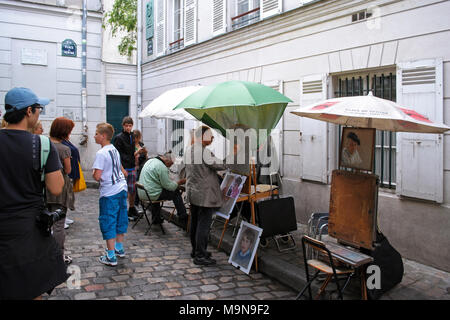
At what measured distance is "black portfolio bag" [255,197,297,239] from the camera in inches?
206

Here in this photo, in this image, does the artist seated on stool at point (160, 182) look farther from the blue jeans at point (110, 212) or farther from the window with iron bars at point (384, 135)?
the window with iron bars at point (384, 135)

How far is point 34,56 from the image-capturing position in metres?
12.0

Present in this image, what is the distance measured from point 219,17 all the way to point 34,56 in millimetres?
6262

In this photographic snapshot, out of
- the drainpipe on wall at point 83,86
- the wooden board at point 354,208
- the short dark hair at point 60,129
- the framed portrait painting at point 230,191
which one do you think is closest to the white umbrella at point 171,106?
the framed portrait painting at point 230,191

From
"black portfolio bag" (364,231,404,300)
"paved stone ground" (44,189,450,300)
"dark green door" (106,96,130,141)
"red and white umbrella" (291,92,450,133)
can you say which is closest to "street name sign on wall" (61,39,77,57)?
"dark green door" (106,96,130,141)

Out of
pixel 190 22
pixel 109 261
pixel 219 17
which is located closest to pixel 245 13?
pixel 219 17

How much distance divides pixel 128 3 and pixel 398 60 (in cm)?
1137

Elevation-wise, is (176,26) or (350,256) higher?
(176,26)

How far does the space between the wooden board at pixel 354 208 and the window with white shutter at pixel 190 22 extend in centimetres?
714

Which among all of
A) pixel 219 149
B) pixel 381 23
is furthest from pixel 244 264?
pixel 219 149

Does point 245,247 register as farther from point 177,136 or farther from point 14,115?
point 177,136

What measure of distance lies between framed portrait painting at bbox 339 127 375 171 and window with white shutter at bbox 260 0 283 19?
12.9ft

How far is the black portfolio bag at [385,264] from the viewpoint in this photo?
3822 mm
